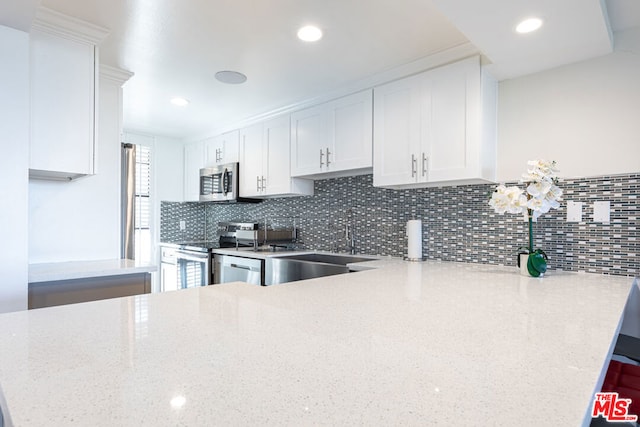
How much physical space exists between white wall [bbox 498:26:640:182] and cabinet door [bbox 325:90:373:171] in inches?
34.1

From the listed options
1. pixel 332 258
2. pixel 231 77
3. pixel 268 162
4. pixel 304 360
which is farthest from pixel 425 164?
pixel 304 360

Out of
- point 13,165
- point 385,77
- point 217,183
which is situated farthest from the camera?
point 217,183

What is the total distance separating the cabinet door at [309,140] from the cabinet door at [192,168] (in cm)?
161

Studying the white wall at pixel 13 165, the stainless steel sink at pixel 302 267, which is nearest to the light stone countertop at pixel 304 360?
the white wall at pixel 13 165

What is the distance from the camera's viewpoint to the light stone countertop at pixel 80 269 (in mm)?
1791

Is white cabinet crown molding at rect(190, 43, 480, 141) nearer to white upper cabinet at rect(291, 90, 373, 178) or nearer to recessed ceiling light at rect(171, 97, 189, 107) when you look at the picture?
white upper cabinet at rect(291, 90, 373, 178)

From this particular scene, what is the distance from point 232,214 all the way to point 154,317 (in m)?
3.51

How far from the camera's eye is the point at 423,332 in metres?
0.82

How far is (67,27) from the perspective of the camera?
189 centimetres

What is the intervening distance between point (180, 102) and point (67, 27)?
1.26 meters

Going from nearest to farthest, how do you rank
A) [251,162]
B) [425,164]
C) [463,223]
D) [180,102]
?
1. [425,164]
2. [463,223]
3. [180,102]
4. [251,162]

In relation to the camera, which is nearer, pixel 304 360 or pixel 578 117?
pixel 304 360

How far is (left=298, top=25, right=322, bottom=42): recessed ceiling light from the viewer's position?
1.92m

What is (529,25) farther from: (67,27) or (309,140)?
(67,27)
